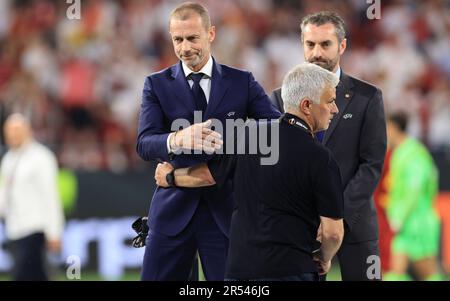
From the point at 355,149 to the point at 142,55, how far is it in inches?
310

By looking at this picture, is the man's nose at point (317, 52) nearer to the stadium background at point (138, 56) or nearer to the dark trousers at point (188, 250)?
the dark trousers at point (188, 250)

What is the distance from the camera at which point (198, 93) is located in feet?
18.7

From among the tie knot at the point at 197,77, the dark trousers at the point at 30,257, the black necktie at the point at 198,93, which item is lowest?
the dark trousers at the point at 30,257

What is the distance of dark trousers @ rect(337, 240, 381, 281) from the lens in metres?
6.18

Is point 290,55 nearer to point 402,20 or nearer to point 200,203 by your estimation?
point 402,20

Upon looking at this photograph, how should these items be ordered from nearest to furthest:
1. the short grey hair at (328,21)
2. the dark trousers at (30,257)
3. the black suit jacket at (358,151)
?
the black suit jacket at (358,151)
the short grey hair at (328,21)
the dark trousers at (30,257)

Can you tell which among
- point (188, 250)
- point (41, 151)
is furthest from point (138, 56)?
point (188, 250)

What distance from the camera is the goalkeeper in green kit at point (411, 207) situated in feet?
34.1

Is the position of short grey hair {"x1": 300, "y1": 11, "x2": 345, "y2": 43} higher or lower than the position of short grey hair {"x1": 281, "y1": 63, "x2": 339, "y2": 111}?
higher

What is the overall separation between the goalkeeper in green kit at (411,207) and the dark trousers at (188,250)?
5010 mm

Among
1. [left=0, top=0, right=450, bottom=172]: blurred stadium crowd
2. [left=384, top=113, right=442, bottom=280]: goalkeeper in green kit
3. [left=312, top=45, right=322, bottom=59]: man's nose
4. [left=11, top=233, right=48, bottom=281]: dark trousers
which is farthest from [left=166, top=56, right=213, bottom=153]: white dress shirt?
[left=0, top=0, right=450, bottom=172]: blurred stadium crowd

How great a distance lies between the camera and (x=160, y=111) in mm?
5668

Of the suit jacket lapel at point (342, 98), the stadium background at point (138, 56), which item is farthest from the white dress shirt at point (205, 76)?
the stadium background at point (138, 56)

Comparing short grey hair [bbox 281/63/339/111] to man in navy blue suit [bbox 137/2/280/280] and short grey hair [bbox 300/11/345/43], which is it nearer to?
man in navy blue suit [bbox 137/2/280/280]
